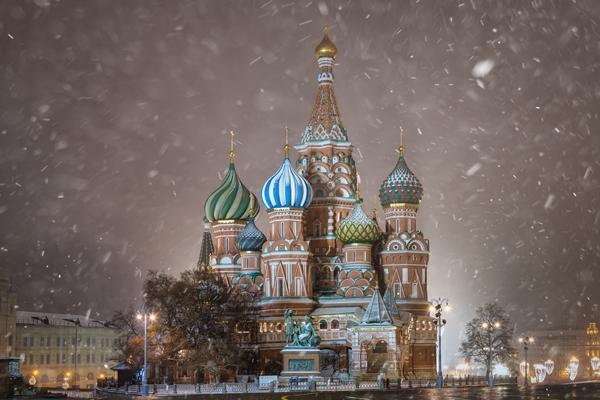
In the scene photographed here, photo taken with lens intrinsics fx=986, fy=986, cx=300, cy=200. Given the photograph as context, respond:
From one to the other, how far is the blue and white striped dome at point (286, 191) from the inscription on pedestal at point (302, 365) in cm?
1659

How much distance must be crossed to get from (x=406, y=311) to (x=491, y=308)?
45.6ft

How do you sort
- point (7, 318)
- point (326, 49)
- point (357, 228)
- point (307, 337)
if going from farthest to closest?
point (7, 318)
point (326, 49)
point (357, 228)
point (307, 337)

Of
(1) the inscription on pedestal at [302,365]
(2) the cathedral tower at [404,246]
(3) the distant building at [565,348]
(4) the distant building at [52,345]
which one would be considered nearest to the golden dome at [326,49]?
(2) the cathedral tower at [404,246]

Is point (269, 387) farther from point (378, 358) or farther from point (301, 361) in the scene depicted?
point (378, 358)

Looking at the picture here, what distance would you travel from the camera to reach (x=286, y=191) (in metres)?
70.4

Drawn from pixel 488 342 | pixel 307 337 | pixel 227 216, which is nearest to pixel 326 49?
pixel 227 216

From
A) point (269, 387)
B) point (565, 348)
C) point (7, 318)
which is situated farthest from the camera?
point (565, 348)

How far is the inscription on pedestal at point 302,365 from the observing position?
56.2m

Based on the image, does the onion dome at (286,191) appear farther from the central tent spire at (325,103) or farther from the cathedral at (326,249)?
the central tent spire at (325,103)

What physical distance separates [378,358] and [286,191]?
14.3 meters

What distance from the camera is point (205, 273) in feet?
214

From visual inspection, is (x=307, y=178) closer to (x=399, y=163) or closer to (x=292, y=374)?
(x=399, y=163)

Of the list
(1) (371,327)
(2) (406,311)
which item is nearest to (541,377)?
(2) (406,311)

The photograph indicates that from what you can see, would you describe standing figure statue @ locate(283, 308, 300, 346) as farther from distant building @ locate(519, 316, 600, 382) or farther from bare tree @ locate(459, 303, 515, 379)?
distant building @ locate(519, 316, 600, 382)
